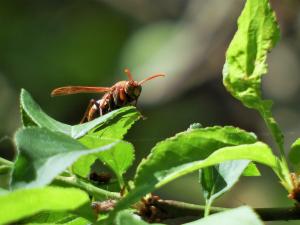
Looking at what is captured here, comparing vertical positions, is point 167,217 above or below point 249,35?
below

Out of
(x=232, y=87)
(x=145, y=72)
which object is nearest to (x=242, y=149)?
(x=232, y=87)

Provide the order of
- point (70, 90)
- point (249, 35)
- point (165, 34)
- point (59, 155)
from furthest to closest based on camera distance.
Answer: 1. point (165, 34)
2. point (70, 90)
3. point (249, 35)
4. point (59, 155)

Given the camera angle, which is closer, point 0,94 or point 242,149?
point 242,149

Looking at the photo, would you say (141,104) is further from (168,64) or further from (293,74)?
(293,74)

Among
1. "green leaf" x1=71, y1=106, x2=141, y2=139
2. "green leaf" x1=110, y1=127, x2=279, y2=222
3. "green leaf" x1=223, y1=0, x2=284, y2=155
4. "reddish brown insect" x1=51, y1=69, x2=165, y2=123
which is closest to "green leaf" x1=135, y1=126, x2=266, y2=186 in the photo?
"green leaf" x1=110, y1=127, x2=279, y2=222

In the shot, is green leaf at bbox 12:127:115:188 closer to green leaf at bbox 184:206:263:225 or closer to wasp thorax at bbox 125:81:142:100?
green leaf at bbox 184:206:263:225

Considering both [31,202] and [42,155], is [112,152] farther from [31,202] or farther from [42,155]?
[31,202]
